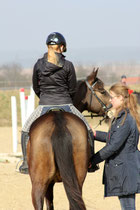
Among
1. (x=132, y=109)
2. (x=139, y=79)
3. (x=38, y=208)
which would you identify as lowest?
(x=139, y=79)

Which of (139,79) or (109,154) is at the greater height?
(109,154)

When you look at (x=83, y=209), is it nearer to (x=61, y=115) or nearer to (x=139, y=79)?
(x=61, y=115)

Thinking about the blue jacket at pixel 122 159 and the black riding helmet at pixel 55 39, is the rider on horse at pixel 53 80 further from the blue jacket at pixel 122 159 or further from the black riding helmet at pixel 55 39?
the blue jacket at pixel 122 159

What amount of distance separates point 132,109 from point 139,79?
2936cm

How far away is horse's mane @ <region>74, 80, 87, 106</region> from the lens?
7684 millimetres

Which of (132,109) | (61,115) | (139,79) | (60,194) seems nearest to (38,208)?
(61,115)

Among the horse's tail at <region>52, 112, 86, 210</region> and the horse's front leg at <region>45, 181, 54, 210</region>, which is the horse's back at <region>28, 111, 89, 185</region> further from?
the horse's front leg at <region>45, 181, 54, 210</region>

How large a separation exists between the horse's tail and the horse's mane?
3125 millimetres

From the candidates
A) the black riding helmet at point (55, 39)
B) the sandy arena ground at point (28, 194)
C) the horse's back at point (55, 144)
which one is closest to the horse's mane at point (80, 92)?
the sandy arena ground at point (28, 194)

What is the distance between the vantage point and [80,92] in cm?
775

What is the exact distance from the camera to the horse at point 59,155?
4457 mm

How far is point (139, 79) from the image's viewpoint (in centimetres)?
3366

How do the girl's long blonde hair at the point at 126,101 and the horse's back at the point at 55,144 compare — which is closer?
the horse's back at the point at 55,144

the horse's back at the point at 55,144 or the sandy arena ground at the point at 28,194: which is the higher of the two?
the horse's back at the point at 55,144
